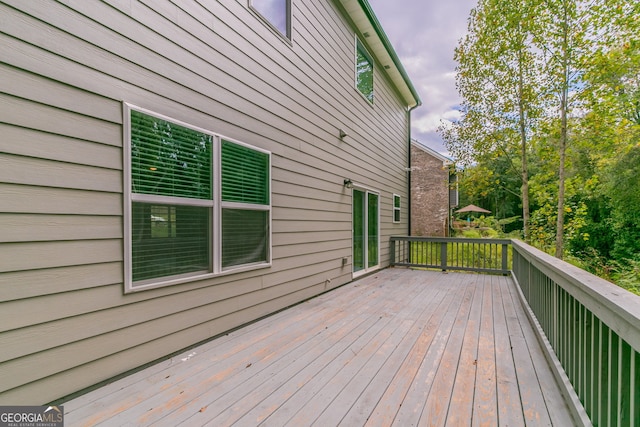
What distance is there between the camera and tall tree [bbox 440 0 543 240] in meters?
6.68

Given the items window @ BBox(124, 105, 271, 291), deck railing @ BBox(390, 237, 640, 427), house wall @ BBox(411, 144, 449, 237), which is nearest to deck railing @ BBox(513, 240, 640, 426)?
deck railing @ BBox(390, 237, 640, 427)

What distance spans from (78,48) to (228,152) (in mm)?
1303

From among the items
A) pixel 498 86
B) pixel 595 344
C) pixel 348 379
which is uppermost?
pixel 498 86

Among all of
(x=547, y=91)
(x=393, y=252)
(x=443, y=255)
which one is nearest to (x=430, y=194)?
(x=393, y=252)

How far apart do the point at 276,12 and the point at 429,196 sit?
11961mm

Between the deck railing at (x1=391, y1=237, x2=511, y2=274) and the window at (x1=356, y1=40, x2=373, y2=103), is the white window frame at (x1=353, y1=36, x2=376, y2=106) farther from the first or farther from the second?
the deck railing at (x1=391, y1=237, x2=511, y2=274)

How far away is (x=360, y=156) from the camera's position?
5.90 metres

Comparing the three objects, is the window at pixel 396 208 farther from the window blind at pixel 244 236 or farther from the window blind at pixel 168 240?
the window blind at pixel 168 240

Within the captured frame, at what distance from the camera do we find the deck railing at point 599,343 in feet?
3.58

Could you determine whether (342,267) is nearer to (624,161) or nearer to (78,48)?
(78,48)

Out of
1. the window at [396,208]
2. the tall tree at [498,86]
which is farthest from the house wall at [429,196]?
the window at [396,208]

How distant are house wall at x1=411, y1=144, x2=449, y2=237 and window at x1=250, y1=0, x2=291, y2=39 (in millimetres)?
11264

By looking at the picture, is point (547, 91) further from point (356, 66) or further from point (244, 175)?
point (244, 175)

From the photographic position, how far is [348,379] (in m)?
2.10
